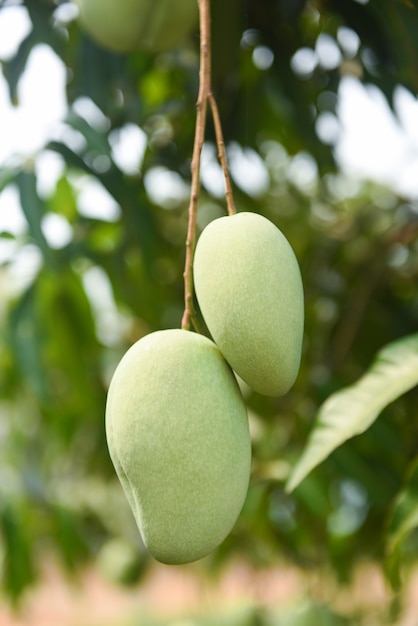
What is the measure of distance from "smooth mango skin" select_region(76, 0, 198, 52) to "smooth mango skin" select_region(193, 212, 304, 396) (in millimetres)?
338

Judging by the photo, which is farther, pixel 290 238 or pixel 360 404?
pixel 290 238

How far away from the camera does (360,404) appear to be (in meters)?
0.67

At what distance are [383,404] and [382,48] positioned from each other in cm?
47

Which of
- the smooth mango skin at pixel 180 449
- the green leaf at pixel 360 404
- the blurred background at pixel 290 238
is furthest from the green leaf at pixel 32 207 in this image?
the smooth mango skin at pixel 180 449

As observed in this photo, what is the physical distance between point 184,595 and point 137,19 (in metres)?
1.66

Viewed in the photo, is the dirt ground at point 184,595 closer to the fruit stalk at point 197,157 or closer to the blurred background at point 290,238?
the blurred background at point 290,238

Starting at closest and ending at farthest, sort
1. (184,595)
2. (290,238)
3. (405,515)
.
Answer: (405,515)
(290,238)
(184,595)

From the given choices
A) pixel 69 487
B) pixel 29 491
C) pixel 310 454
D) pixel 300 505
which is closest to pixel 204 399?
pixel 310 454

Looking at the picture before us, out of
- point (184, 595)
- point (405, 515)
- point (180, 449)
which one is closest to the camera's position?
point (180, 449)

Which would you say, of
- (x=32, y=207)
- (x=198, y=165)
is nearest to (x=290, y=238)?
(x=32, y=207)

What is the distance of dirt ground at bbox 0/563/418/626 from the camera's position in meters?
1.43

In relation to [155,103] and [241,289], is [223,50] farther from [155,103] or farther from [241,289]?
Result: [241,289]

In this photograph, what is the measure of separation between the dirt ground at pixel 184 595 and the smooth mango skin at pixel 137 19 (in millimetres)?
606

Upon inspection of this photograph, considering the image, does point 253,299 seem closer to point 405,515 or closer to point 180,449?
point 180,449
